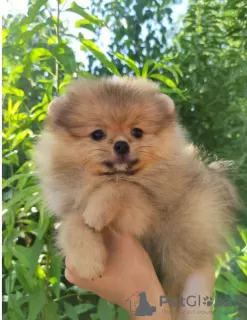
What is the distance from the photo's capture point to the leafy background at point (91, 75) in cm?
100

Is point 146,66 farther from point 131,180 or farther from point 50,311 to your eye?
point 50,311

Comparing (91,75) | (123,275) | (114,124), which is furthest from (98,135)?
(123,275)

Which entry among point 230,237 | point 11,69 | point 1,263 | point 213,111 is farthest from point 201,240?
point 11,69

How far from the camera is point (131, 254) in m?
0.88

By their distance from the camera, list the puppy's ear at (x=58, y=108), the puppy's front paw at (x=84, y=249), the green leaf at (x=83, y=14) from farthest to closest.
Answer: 1. the green leaf at (x=83, y=14)
2. the puppy's ear at (x=58, y=108)
3. the puppy's front paw at (x=84, y=249)

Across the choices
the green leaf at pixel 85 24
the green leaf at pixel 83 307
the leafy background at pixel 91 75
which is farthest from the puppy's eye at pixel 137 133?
the green leaf at pixel 83 307

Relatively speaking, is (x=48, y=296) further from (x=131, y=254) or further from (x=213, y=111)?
(x=213, y=111)

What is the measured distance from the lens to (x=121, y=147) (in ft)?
2.77

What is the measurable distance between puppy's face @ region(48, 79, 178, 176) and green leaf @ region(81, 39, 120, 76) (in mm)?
59

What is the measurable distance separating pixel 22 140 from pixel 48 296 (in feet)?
1.28

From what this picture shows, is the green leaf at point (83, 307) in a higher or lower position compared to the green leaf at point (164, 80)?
lower

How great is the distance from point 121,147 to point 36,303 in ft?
1.50

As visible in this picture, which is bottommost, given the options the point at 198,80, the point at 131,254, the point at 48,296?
the point at 48,296

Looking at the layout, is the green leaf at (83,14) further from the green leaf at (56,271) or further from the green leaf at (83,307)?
the green leaf at (83,307)
